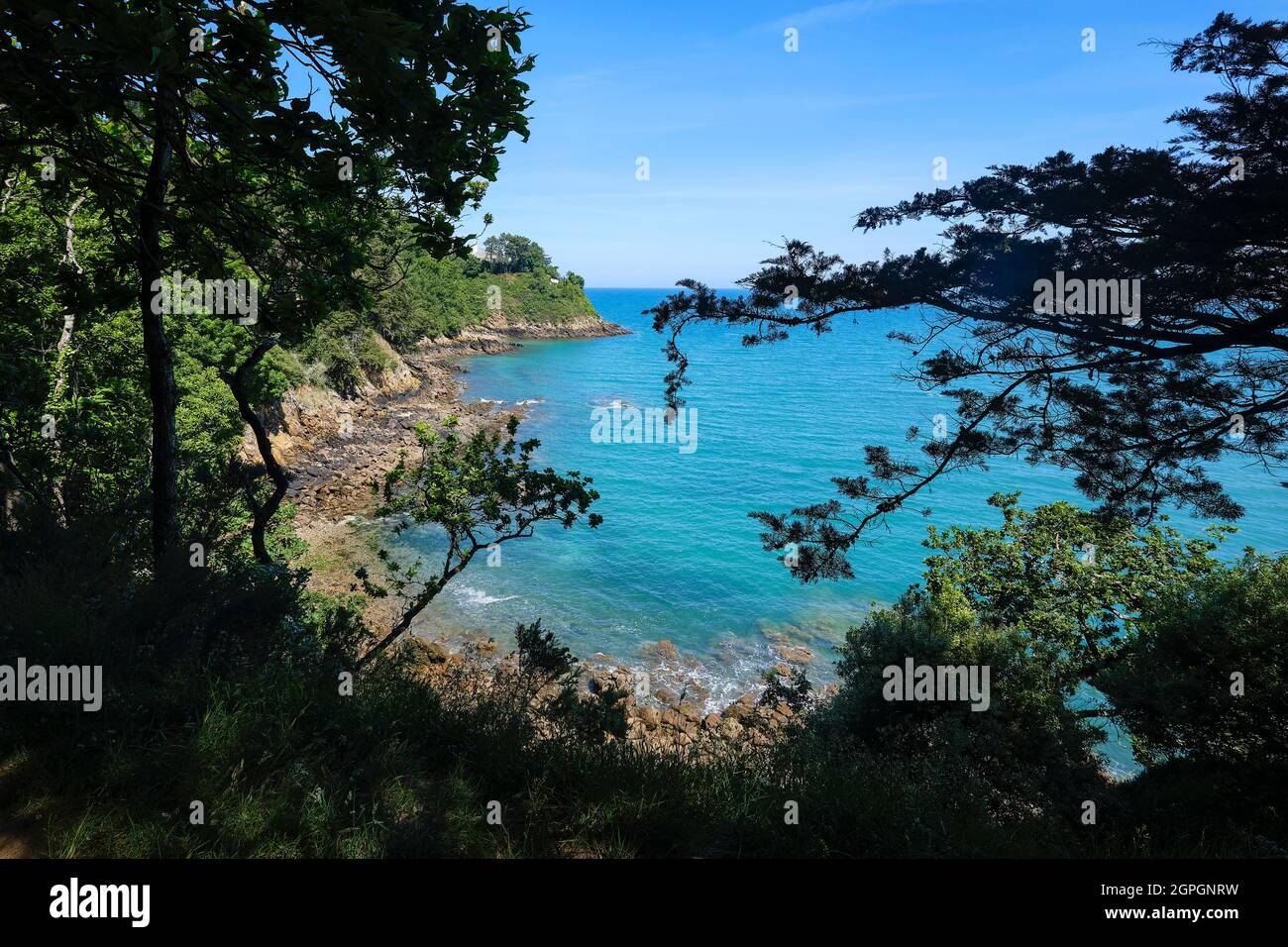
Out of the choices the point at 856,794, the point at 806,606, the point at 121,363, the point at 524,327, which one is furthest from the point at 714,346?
the point at 856,794

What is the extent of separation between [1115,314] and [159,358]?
977 centimetres

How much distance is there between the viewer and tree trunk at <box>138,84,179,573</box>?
5605 mm

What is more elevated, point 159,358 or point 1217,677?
point 159,358

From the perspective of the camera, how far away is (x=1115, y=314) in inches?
226

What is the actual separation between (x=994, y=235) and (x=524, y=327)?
10291 cm

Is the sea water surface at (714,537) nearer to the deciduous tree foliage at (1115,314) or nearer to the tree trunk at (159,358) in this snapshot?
the deciduous tree foliage at (1115,314)

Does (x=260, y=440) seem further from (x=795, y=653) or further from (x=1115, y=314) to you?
(x=795, y=653)

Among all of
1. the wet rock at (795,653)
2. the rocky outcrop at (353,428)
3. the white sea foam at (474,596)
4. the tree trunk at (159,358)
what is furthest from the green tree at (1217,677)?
the white sea foam at (474,596)

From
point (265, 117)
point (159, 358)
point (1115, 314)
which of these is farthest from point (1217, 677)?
point (159, 358)

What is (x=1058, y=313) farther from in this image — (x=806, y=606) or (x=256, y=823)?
(x=806, y=606)

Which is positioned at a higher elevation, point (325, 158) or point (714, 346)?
point (714, 346)

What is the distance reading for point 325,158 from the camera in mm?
4691

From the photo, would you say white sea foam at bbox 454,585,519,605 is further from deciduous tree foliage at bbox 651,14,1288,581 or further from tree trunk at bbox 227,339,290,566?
deciduous tree foliage at bbox 651,14,1288,581
